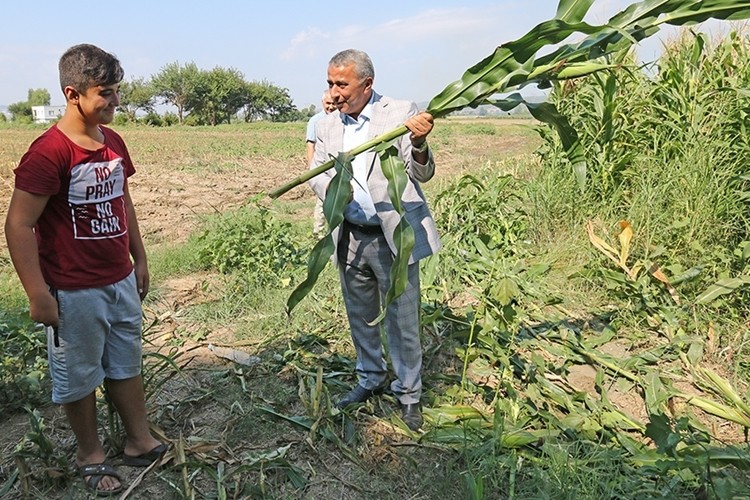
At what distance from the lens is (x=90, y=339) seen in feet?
7.41

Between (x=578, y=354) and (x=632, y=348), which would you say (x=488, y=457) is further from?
(x=632, y=348)

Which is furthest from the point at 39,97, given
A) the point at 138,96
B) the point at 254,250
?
the point at 254,250

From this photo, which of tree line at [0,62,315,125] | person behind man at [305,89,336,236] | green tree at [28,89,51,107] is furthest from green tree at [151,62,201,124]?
person behind man at [305,89,336,236]

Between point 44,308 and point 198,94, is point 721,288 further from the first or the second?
point 198,94

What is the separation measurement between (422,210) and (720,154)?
308cm

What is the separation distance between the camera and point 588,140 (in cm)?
531

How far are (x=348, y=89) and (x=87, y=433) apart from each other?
1819 millimetres

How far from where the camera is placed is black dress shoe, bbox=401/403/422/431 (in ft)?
9.19

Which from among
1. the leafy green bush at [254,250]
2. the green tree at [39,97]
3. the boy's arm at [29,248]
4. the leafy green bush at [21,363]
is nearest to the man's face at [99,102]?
the boy's arm at [29,248]

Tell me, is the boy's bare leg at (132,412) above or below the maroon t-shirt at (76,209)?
below

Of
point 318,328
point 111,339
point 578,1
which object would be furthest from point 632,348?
point 111,339

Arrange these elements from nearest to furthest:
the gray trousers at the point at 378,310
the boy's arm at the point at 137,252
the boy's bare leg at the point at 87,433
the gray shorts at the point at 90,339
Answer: the gray shorts at the point at 90,339, the boy's bare leg at the point at 87,433, the boy's arm at the point at 137,252, the gray trousers at the point at 378,310

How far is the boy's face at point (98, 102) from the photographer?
212cm

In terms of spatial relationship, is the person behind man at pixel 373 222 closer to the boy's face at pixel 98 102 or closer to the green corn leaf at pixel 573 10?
the green corn leaf at pixel 573 10
